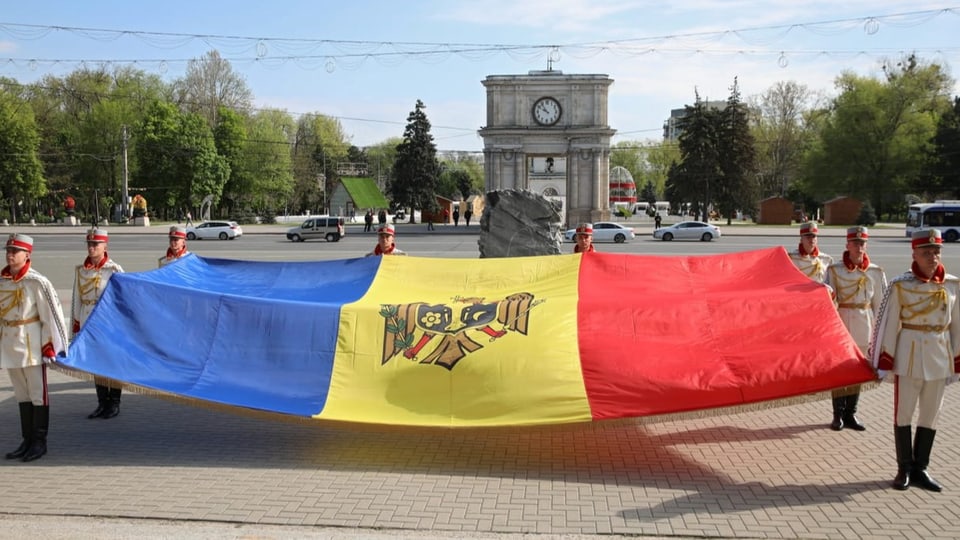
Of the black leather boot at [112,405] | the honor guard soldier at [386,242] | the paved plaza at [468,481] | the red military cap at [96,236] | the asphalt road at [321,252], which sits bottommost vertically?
the paved plaza at [468,481]

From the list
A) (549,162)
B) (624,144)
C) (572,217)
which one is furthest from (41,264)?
(624,144)

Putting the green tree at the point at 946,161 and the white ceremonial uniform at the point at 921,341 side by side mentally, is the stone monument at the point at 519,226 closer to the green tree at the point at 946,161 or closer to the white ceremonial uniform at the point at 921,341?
the white ceremonial uniform at the point at 921,341

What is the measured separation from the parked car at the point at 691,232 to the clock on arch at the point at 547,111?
66.5ft

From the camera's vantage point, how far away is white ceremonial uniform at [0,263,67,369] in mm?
7359

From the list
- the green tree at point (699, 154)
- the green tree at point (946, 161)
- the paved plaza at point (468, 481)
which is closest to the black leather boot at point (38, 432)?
the paved plaza at point (468, 481)

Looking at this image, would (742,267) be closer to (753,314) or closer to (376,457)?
(753,314)

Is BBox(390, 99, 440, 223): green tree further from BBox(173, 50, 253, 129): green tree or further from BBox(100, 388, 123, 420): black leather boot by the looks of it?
BBox(100, 388, 123, 420): black leather boot

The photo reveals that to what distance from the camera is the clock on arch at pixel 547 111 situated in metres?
63.7

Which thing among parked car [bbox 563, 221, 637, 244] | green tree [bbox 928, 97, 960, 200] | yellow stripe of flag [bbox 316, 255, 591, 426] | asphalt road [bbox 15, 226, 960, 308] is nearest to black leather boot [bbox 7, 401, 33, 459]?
yellow stripe of flag [bbox 316, 255, 591, 426]

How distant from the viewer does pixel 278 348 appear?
779 centimetres

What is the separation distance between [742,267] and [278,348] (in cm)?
537

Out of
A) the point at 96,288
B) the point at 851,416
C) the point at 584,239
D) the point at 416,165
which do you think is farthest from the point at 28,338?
the point at 416,165

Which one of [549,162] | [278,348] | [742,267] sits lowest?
[278,348]

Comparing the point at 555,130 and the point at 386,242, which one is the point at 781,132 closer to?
the point at 555,130
